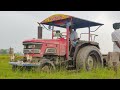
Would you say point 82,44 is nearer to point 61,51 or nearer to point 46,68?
point 61,51

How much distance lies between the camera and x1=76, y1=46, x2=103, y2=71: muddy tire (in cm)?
992

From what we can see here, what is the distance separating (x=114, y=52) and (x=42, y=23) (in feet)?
10.6

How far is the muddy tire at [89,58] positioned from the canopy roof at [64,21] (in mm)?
887

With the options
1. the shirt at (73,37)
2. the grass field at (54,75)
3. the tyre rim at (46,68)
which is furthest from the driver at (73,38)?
the tyre rim at (46,68)

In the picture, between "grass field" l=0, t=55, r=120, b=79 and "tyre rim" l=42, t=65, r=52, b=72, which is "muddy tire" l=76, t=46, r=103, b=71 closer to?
"grass field" l=0, t=55, r=120, b=79

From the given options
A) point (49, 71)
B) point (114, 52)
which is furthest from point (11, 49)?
point (114, 52)

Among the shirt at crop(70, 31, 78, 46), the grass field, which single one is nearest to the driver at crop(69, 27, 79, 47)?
the shirt at crop(70, 31, 78, 46)

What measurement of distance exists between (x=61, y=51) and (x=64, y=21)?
1.01 metres

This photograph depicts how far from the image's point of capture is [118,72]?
8.63 meters

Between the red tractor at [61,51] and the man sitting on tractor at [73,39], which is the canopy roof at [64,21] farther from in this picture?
the man sitting on tractor at [73,39]

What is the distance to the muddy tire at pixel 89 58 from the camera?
992 centimetres

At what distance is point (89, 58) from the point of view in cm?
1052

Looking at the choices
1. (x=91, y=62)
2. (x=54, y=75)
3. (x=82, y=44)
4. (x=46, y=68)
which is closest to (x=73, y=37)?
(x=82, y=44)
